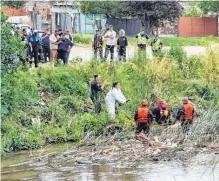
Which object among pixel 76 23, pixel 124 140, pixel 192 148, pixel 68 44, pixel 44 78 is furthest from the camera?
pixel 76 23

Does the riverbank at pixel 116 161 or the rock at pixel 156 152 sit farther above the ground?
the rock at pixel 156 152

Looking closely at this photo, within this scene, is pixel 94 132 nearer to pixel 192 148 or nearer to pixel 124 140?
pixel 124 140

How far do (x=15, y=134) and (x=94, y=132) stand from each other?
274cm

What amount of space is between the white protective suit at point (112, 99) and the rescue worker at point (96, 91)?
583 mm

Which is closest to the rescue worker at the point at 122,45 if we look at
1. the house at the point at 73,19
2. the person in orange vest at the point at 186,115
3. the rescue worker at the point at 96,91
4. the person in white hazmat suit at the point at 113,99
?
the rescue worker at the point at 96,91

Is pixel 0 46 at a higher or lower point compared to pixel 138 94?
higher

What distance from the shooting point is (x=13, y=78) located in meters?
23.7

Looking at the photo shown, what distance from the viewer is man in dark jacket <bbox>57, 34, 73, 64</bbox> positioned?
28.3 m

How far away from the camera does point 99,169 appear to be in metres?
19.2

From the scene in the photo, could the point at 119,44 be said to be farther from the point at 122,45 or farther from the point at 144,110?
the point at 144,110

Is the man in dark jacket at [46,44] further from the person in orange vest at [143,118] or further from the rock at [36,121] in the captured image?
the person in orange vest at [143,118]

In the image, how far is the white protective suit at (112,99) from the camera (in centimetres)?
2425

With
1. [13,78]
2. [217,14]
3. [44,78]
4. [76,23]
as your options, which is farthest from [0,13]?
[217,14]

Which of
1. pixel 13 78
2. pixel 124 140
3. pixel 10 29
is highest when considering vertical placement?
pixel 10 29
